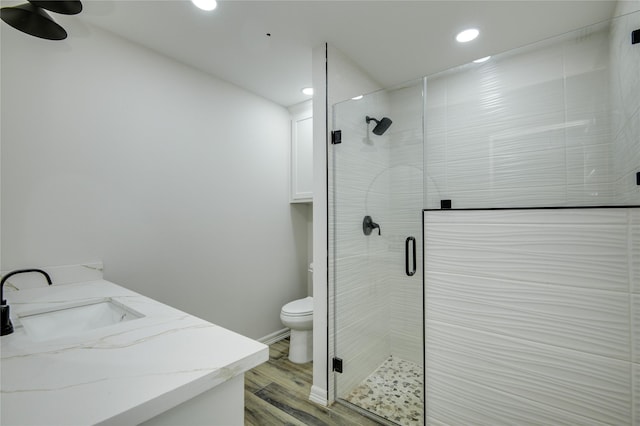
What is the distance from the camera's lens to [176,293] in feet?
7.29

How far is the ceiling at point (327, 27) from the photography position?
1704 millimetres

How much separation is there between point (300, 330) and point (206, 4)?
2495mm

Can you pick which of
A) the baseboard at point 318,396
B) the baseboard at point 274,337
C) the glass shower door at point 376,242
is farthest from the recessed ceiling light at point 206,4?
the baseboard at point 274,337

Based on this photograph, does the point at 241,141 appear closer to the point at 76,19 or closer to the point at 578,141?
the point at 76,19

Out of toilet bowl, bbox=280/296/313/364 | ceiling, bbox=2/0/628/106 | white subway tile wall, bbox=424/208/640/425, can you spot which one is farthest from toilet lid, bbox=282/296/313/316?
ceiling, bbox=2/0/628/106

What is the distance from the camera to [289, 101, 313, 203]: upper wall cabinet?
9.78 feet

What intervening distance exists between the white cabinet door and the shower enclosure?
0.92m

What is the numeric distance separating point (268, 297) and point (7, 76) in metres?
2.46

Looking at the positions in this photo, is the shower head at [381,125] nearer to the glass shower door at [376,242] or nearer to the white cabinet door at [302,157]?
the glass shower door at [376,242]

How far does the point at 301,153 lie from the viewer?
306 centimetres

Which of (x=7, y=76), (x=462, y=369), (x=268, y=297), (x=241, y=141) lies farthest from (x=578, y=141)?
(x=7, y=76)

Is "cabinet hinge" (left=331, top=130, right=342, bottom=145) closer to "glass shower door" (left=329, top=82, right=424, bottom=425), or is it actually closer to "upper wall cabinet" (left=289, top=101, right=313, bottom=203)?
"glass shower door" (left=329, top=82, right=424, bottom=425)

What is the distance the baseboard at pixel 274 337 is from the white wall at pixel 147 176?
93 millimetres

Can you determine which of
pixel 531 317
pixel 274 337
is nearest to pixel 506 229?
pixel 531 317
